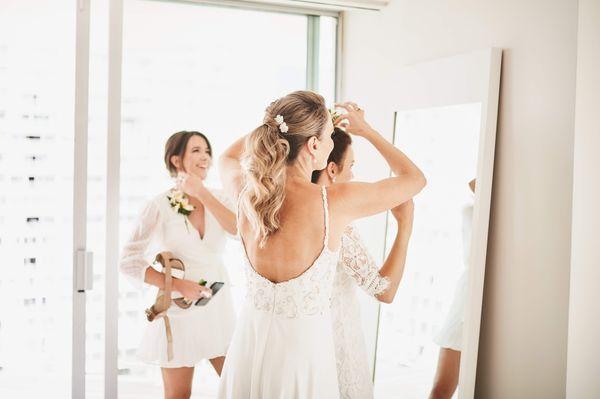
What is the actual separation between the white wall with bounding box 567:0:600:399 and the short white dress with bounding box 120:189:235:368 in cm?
148

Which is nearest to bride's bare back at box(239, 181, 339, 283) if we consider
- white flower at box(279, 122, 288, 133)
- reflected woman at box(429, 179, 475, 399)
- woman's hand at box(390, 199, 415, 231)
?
white flower at box(279, 122, 288, 133)

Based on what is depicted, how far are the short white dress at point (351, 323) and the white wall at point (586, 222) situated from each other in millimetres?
626

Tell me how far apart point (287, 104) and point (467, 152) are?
759 millimetres

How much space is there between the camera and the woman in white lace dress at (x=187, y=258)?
257 cm

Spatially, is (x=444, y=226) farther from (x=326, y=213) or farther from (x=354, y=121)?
(x=326, y=213)

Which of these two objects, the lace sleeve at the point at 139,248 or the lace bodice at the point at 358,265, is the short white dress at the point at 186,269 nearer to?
the lace sleeve at the point at 139,248

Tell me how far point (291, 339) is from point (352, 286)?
41cm

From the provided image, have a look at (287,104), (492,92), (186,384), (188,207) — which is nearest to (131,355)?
(186,384)

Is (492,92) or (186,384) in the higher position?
(492,92)

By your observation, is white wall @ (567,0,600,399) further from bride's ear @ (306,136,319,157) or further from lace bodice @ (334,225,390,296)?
bride's ear @ (306,136,319,157)

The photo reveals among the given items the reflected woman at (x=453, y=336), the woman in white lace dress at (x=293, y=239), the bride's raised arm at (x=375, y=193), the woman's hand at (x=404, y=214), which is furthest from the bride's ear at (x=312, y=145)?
the reflected woman at (x=453, y=336)

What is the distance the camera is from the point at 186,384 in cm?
266

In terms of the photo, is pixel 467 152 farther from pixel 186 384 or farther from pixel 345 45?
pixel 186 384

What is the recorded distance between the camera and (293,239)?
1.76m
